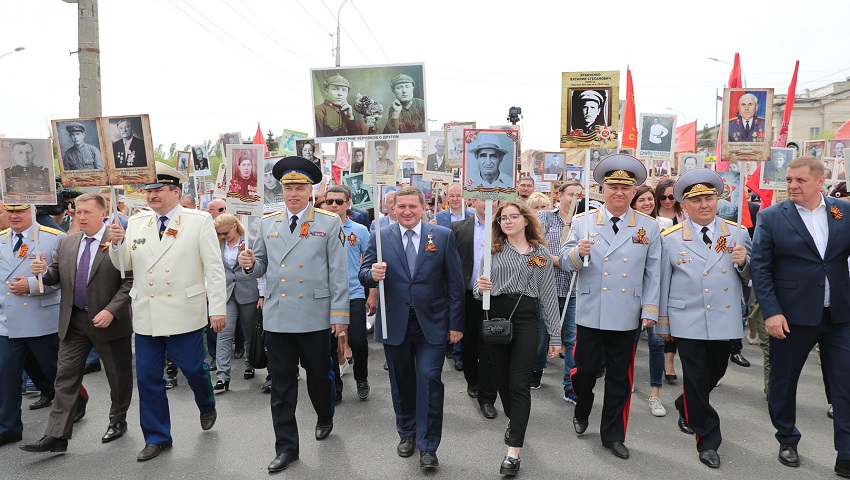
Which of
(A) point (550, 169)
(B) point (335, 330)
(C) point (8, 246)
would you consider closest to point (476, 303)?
(B) point (335, 330)

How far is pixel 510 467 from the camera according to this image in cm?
446

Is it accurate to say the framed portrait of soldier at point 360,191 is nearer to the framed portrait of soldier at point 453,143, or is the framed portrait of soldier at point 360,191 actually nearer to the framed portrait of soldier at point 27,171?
the framed portrait of soldier at point 453,143

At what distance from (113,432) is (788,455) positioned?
18.6 feet

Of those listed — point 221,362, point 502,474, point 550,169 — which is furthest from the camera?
point 550,169

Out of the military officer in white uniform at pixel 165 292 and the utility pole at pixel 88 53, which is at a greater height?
the utility pole at pixel 88 53

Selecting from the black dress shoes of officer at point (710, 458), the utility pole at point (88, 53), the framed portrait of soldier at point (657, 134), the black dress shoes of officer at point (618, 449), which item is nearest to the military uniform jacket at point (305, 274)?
the black dress shoes of officer at point (618, 449)

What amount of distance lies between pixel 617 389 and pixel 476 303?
1619mm

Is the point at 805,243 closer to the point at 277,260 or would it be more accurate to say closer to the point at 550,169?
the point at 277,260

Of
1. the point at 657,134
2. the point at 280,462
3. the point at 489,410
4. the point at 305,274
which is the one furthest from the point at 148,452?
the point at 657,134

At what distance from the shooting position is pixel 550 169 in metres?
13.2

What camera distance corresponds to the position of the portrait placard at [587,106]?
544 cm

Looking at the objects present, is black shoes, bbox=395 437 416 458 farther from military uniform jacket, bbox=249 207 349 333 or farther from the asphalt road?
military uniform jacket, bbox=249 207 349 333

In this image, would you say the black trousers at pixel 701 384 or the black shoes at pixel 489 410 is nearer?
the black trousers at pixel 701 384

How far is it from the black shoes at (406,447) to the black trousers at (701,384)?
2.24 m
